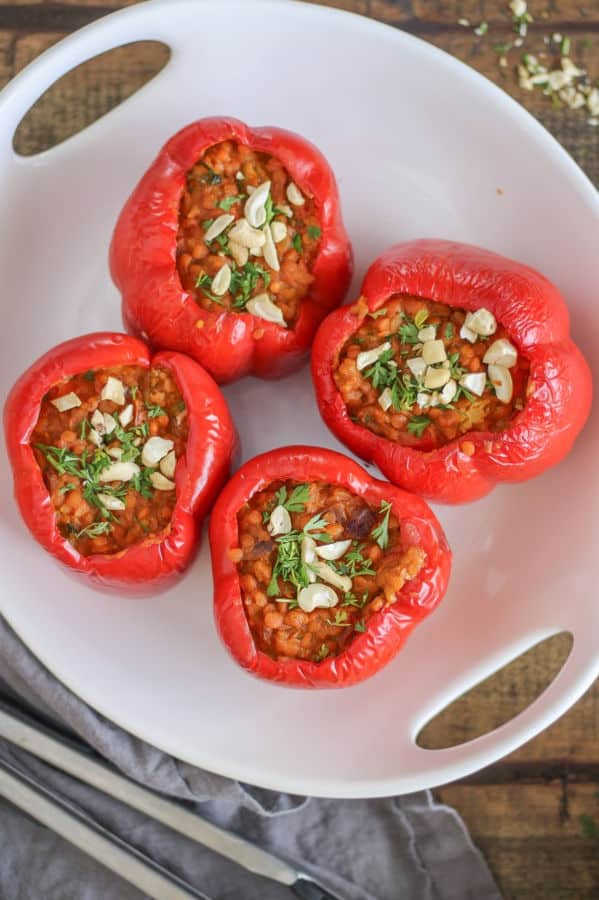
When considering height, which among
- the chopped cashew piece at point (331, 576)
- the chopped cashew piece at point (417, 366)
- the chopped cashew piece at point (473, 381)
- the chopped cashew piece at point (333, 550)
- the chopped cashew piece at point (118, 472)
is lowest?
the chopped cashew piece at point (331, 576)

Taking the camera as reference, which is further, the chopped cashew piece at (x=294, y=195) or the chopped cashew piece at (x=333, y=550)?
the chopped cashew piece at (x=294, y=195)

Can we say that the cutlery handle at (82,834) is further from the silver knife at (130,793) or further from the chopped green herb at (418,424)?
the chopped green herb at (418,424)

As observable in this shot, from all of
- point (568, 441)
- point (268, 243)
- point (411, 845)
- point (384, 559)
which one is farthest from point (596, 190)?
point (411, 845)

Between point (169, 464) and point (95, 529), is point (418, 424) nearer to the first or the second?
point (169, 464)

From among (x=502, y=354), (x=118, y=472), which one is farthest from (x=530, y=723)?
(x=118, y=472)

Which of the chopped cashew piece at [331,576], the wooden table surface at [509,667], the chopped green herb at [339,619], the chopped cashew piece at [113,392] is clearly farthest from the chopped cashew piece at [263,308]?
the wooden table surface at [509,667]

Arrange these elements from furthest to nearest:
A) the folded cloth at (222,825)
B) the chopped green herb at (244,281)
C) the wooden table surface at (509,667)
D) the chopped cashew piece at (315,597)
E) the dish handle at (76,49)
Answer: the wooden table surface at (509,667) < the folded cloth at (222,825) < the dish handle at (76,49) < the chopped green herb at (244,281) < the chopped cashew piece at (315,597)

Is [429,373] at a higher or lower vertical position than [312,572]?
higher
